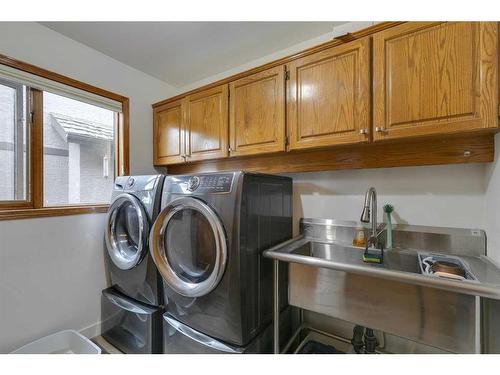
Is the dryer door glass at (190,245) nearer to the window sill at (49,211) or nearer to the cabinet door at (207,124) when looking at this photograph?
the cabinet door at (207,124)

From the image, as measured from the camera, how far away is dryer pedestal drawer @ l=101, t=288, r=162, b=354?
1.44m

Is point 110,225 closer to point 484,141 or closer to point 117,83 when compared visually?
point 117,83

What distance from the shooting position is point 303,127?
142 centimetres

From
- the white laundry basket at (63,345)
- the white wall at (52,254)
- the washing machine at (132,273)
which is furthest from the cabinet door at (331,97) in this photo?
the white laundry basket at (63,345)

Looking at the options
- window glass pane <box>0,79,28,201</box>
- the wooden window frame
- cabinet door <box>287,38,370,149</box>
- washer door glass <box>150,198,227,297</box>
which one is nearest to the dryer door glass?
washer door glass <box>150,198,227,297</box>

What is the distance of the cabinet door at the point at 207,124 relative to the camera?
1.77 metres

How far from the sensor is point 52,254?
62.8 inches

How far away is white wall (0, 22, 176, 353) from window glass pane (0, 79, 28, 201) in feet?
0.69

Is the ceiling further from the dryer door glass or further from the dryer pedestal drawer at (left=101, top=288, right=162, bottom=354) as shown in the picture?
the dryer pedestal drawer at (left=101, top=288, right=162, bottom=354)

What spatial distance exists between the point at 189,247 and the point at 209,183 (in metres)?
0.43

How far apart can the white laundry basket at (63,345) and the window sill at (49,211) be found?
85 cm
